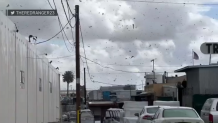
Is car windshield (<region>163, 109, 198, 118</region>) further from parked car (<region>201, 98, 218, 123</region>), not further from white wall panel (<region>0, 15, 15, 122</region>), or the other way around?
white wall panel (<region>0, 15, 15, 122</region>)

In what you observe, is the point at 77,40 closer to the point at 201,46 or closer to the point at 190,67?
the point at 201,46

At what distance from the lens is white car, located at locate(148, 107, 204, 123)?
15.4m

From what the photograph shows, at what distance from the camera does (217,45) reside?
26406 mm

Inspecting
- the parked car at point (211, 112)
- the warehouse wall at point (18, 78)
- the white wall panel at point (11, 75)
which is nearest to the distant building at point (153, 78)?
the warehouse wall at point (18, 78)

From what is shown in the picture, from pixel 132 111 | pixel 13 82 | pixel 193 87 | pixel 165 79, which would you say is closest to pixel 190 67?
pixel 193 87

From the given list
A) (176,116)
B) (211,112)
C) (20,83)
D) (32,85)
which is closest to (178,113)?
(176,116)

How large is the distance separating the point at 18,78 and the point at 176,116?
5958mm

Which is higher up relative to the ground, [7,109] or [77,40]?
[77,40]

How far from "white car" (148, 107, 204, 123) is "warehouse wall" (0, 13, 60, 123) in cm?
514

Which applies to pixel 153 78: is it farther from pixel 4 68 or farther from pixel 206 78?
pixel 4 68

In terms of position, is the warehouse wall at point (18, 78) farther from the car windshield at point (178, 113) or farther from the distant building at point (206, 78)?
the distant building at point (206, 78)

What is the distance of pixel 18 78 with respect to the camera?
55.0ft

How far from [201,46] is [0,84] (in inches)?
629

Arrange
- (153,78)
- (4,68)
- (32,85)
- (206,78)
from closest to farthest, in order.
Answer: (4,68), (32,85), (206,78), (153,78)
